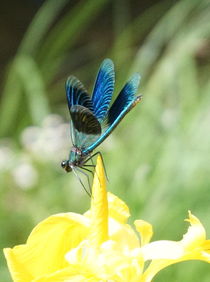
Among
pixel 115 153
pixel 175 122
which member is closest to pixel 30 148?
pixel 115 153

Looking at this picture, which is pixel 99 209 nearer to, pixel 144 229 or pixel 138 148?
pixel 144 229

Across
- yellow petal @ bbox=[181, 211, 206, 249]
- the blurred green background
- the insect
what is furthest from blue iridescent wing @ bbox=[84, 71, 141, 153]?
the blurred green background

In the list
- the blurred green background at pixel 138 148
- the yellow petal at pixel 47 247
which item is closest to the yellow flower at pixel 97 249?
the yellow petal at pixel 47 247

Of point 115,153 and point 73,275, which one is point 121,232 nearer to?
point 73,275

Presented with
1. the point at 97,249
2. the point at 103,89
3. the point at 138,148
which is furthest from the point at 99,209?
the point at 138,148

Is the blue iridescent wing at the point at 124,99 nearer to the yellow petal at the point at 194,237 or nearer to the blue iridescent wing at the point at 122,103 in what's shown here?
the blue iridescent wing at the point at 122,103

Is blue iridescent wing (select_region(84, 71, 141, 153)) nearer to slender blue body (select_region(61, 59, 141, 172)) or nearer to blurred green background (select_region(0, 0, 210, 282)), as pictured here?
slender blue body (select_region(61, 59, 141, 172))
